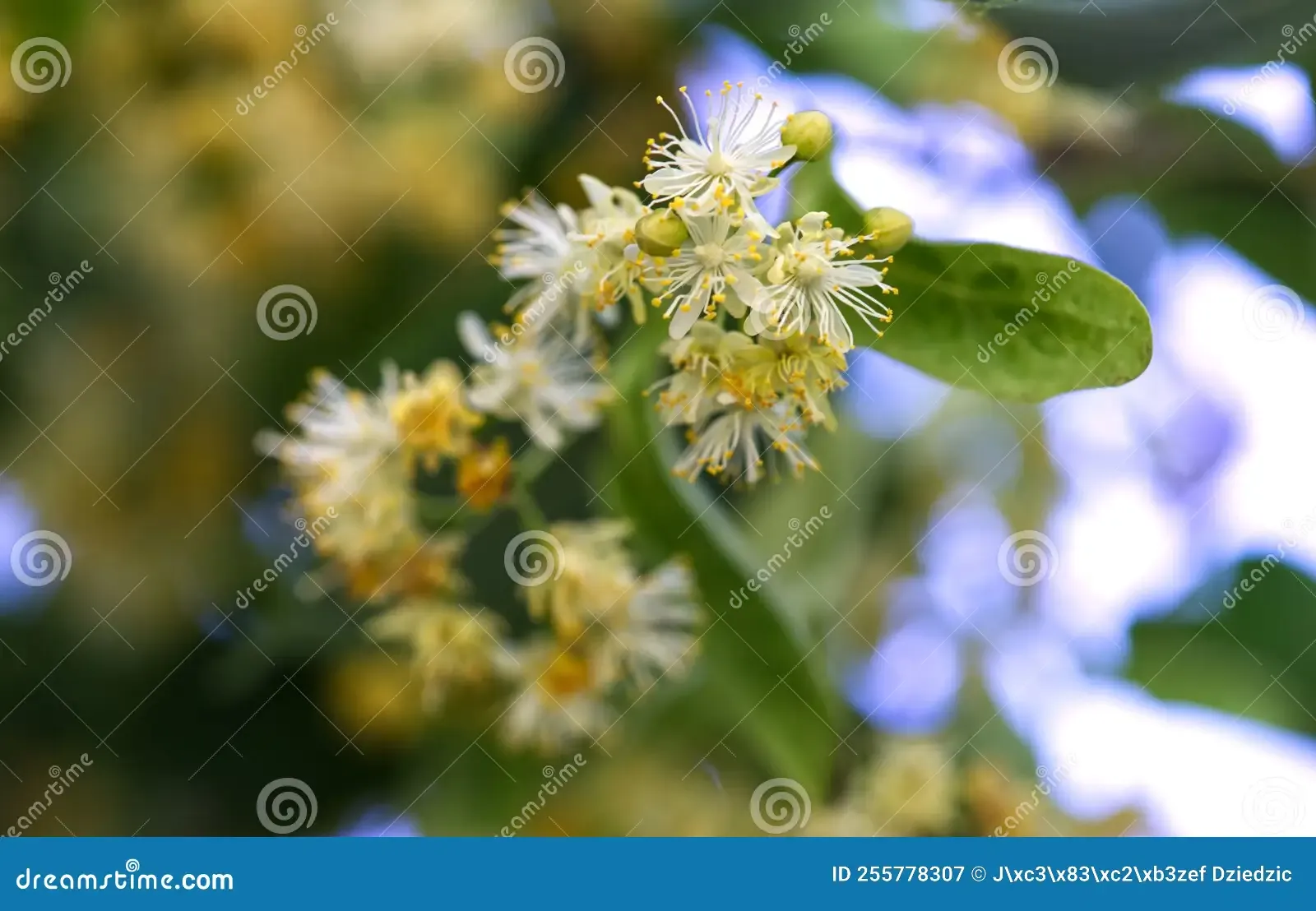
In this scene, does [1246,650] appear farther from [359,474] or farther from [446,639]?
[359,474]

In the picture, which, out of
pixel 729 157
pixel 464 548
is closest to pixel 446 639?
pixel 464 548

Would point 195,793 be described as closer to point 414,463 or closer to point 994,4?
point 414,463

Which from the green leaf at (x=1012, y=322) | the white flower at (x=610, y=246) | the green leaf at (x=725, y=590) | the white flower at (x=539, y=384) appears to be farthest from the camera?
the white flower at (x=539, y=384)

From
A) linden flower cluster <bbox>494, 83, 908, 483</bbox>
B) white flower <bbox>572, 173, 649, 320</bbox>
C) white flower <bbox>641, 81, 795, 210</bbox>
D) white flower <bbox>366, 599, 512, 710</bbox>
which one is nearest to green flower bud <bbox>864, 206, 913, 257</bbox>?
linden flower cluster <bbox>494, 83, 908, 483</bbox>

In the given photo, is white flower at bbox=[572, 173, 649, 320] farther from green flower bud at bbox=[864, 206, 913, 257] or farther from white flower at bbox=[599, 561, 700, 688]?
white flower at bbox=[599, 561, 700, 688]

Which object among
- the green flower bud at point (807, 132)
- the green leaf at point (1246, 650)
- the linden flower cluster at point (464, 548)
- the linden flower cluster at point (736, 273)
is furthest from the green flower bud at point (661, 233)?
the green leaf at point (1246, 650)

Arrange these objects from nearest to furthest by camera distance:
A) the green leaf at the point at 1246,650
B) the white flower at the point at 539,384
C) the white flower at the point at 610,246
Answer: the white flower at the point at 610,246 < the white flower at the point at 539,384 < the green leaf at the point at 1246,650

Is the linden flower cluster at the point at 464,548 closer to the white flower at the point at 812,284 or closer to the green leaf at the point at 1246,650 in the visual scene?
the white flower at the point at 812,284

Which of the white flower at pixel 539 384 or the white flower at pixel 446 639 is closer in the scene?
the white flower at pixel 539 384

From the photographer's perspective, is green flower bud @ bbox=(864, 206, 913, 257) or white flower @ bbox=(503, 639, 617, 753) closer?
green flower bud @ bbox=(864, 206, 913, 257)
